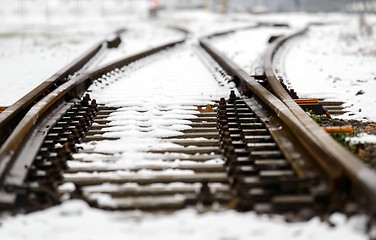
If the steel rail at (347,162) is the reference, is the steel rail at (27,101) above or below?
above

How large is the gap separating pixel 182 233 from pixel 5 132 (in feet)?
9.92

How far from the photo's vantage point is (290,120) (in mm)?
5098

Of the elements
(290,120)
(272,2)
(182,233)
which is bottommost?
(182,233)

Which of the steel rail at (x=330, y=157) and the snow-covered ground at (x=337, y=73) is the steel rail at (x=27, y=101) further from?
the snow-covered ground at (x=337, y=73)

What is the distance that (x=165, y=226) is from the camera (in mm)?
3453

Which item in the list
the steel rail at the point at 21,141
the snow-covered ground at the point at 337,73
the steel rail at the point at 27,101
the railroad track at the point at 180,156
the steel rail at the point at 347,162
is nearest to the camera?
the steel rail at the point at 347,162

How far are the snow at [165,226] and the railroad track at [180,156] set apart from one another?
13 centimetres

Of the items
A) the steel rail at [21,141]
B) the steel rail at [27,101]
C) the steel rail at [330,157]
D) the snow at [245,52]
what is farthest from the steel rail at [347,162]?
the snow at [245,52]

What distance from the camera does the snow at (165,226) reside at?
329 centimetres

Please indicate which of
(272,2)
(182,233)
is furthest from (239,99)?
(272,2)

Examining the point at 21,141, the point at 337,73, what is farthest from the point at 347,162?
the point at 337,73

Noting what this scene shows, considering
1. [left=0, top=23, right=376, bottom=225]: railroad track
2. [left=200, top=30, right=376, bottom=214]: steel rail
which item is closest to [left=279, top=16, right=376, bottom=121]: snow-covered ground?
[left=0, top=23, right=376, bottom=225]: railroad track

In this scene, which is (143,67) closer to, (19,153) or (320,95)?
(320,95)

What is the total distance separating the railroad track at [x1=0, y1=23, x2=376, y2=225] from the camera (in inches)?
147
